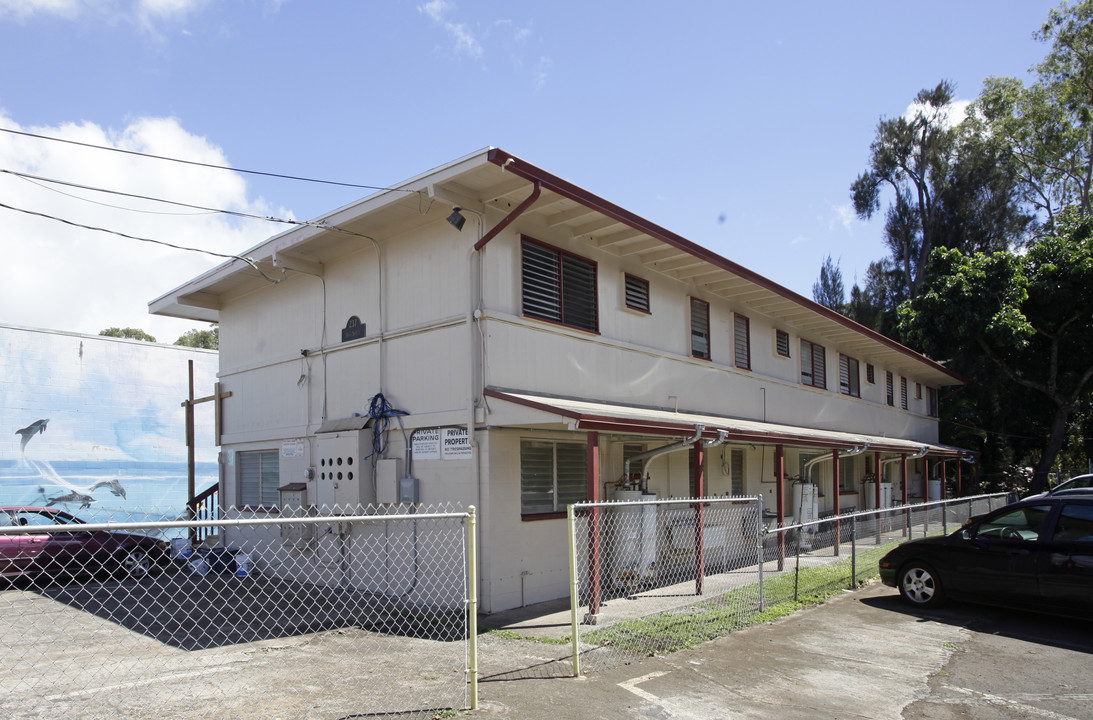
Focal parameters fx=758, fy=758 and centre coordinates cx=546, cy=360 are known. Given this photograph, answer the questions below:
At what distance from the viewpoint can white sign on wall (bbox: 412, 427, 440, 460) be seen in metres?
9.88

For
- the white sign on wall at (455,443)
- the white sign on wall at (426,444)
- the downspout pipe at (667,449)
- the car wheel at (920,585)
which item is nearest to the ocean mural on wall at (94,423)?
the white sign on wall at (426,444)

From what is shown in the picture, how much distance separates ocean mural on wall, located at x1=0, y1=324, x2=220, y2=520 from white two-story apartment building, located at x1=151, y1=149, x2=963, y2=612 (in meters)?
6.91

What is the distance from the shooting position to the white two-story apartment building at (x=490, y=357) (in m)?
9.40

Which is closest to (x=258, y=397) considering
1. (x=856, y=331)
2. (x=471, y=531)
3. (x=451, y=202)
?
(x=451, y=202)

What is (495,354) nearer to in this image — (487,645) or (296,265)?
(487,645)

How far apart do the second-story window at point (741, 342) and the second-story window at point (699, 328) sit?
113cm

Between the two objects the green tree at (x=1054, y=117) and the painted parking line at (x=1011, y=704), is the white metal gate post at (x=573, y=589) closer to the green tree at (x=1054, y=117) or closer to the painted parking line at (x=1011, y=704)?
the painted parking line at (x=1011, y=704)

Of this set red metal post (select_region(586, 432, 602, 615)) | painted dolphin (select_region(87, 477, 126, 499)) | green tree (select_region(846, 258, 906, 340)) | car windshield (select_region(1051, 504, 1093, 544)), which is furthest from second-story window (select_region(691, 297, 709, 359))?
green tree (select_region(846, 258, 906, 340))

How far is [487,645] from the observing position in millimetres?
7445

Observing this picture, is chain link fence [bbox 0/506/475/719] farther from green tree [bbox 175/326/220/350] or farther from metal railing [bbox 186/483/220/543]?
green tree [bbox 175/326/220/350]

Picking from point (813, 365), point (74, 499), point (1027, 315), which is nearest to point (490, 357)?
point (813, 365)

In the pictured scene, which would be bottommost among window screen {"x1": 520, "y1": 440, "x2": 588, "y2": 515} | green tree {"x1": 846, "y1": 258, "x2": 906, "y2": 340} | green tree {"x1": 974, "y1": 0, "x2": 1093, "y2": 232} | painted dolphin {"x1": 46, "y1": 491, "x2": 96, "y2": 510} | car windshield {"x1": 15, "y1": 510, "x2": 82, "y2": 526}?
painted dolphin {"x1": 46, "y1": 491, "x2": 96, "y2": 510}

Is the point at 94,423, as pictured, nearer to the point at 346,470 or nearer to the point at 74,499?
the point at 74,499

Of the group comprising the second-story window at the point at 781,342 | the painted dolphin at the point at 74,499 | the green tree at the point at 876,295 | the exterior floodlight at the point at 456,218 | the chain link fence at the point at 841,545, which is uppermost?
the green tree at the point at 876,295
